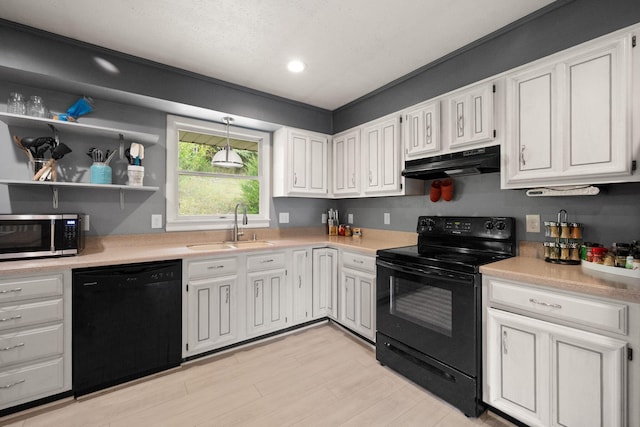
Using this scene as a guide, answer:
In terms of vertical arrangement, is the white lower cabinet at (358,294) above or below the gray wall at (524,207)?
below

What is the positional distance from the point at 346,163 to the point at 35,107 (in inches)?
107

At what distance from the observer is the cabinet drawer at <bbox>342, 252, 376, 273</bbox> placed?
8.06 feet

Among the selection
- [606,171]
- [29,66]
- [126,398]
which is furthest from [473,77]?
[126,398]

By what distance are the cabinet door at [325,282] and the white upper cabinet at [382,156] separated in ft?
2.76

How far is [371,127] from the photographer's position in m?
2.88

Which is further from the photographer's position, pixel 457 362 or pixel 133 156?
pixel 133 156

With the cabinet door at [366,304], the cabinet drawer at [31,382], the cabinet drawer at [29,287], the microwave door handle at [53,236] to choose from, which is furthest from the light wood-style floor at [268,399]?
the microwave door handle at [53,236]

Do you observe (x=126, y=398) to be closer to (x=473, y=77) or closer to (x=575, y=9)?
(x=473, y=77)

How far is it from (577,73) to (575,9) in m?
0.48

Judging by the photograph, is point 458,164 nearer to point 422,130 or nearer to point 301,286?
point 422,130

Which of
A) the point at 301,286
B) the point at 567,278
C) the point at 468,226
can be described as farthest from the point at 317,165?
the point at 567,278

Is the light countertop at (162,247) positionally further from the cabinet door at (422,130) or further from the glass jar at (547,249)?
the glass jar at (547,249)

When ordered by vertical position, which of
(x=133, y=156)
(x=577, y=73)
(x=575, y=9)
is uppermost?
(x=575, y=9)

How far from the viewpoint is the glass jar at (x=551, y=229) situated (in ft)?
5.65
